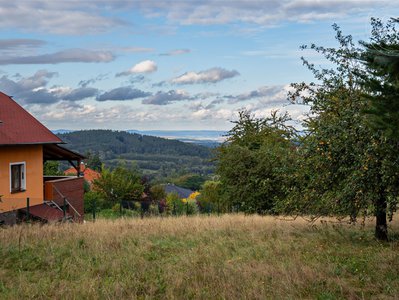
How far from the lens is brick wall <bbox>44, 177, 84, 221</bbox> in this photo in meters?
26.8

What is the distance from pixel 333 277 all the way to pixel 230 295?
7.58 ft

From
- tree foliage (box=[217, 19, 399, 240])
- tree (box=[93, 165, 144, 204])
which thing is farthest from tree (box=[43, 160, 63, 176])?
tree foliage (box=[217, 19, 399, 240])

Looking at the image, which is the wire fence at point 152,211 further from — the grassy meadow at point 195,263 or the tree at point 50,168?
the grassy meadow at point 195,263

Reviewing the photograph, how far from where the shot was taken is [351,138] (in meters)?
12.2

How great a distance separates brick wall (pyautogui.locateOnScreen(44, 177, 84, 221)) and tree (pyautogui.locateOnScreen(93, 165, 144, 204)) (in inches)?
955

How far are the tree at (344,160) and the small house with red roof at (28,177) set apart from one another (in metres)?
13.1

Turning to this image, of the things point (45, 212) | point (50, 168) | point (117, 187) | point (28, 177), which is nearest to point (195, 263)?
point (45, 212)

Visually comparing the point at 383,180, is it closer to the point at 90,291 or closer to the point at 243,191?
the point at 90,291

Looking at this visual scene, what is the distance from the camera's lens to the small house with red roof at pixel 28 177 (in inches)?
924

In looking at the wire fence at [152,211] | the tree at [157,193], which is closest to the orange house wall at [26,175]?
the wire fence at [152,211]

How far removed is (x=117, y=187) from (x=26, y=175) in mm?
28325

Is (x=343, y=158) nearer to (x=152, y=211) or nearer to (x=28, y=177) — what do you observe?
(x=28, y=177)

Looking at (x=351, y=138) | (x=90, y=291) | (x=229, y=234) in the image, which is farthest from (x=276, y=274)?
(x=229, y=234)

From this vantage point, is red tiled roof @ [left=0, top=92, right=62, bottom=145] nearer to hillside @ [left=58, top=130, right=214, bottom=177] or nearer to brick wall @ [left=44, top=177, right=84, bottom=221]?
brick wall @ [left=44, top=177, right=84, bottom=221]
